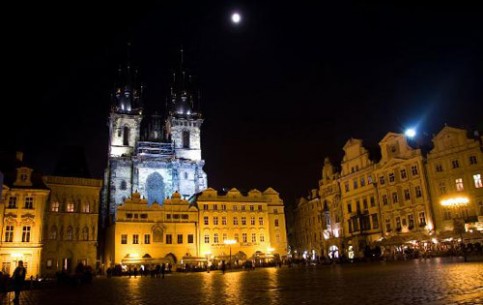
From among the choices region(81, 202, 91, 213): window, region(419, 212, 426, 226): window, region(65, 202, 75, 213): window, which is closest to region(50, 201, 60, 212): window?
region(65, 202, 75, 213): window

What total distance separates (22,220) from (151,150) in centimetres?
4384

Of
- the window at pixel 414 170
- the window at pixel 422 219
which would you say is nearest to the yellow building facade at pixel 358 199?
the window at pixel 414 170

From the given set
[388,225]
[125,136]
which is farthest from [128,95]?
[388,225]

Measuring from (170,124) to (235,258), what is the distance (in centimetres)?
4233

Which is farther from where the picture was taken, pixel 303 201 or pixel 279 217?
pixel 303 201

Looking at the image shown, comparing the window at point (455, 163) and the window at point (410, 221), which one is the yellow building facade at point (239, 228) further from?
the window at point (455, 163)

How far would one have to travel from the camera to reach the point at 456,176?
50.8m

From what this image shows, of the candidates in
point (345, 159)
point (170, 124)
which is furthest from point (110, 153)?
point (345, 159)

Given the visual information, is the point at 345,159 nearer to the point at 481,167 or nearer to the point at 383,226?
the point at 383,226

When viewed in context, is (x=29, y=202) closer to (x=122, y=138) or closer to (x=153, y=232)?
(x=153, y=232)

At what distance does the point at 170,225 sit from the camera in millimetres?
67312

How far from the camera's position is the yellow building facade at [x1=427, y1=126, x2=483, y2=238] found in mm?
48094

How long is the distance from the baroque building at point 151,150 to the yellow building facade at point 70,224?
1897 centimetres

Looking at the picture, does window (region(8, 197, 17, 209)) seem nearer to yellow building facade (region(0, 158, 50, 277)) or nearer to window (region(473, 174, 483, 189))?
yellow building facade (region(0, 158, 50, 277))
